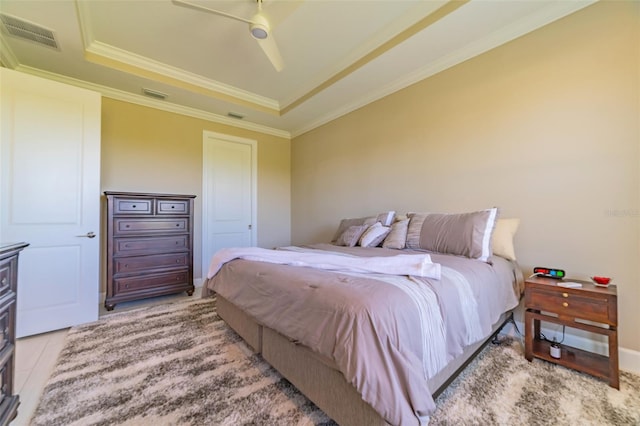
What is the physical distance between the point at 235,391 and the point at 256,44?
3.16 metres

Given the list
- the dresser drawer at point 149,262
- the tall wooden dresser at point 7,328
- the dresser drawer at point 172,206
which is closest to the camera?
the tall wooden dresser at point 7,328

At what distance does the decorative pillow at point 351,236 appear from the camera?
2.91 meters

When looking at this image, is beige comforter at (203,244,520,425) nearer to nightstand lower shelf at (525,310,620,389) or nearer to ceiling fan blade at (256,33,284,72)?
nightstand lower shelf at (525,310,620,389)

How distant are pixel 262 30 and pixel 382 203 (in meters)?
2.36

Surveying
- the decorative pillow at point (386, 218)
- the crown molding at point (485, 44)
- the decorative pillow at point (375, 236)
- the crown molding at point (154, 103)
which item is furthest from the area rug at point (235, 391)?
the crown molding at point (154, 103)

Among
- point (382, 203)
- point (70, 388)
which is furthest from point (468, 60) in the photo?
point (70, 388)

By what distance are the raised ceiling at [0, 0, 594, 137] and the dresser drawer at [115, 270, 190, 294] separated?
244 cm

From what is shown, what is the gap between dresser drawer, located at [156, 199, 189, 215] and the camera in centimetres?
332

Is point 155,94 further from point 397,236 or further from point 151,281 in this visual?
point 397,236

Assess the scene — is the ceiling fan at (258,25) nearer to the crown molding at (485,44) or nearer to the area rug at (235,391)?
the crown molding at (485,44)

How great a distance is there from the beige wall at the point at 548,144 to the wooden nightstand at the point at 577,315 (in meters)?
0.35

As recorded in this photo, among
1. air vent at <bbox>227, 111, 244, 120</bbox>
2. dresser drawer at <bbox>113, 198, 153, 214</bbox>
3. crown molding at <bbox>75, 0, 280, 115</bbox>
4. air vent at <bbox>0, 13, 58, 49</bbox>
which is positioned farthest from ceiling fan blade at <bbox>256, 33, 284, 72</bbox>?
dresser drawer at <bbox>113, 198, 153, 214</bbox>

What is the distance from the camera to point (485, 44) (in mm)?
2459

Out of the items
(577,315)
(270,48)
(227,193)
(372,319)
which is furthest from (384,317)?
(227,193)
